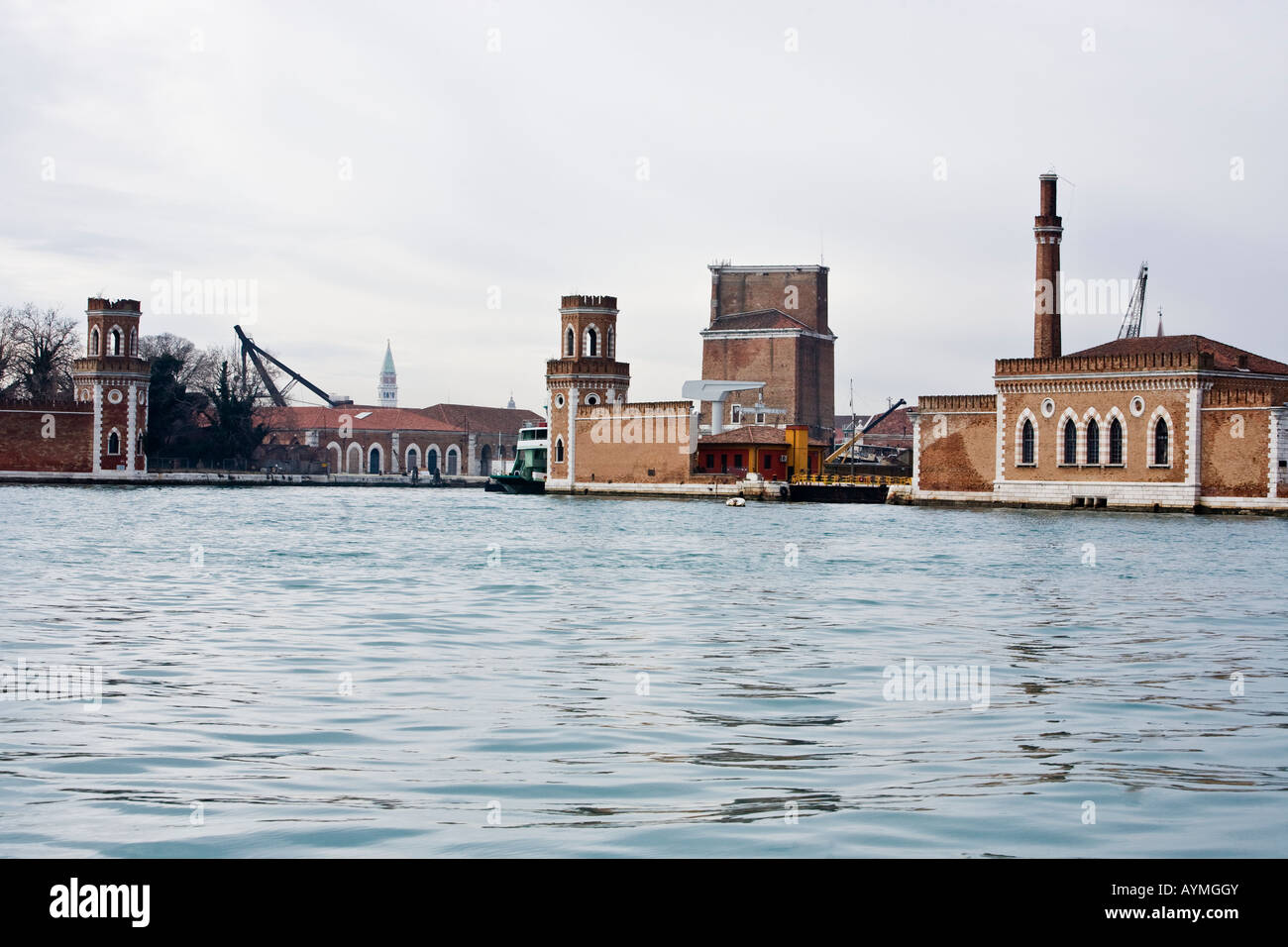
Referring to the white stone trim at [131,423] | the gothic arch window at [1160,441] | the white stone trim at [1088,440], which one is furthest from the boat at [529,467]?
the gothic arch window at [1160,441]

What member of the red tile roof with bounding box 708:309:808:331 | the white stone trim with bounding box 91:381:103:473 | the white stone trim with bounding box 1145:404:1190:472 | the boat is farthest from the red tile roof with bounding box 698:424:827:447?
the white stone trim with bounding box 91:381:103:473

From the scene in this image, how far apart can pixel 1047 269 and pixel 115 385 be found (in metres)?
43.6

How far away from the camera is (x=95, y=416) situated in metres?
68.4

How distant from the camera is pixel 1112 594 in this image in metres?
17.0

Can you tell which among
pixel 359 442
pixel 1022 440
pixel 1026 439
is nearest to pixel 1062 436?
pixel 1026 439

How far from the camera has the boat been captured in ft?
228

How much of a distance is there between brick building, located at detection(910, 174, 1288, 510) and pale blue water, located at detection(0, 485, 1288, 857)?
23.9m

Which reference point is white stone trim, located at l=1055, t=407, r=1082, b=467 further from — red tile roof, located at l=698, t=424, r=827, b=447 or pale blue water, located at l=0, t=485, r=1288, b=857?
pale blue water, located at l=0, t=485, r=1288, b=857

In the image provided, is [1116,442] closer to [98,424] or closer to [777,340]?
[777,340]

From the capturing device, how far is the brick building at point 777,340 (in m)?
75.8

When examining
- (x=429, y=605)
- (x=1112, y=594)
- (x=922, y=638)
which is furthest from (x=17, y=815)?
(x=1112, y=594)

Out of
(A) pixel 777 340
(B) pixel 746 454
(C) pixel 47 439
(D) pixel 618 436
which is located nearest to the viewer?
(B) pixel 746 454
